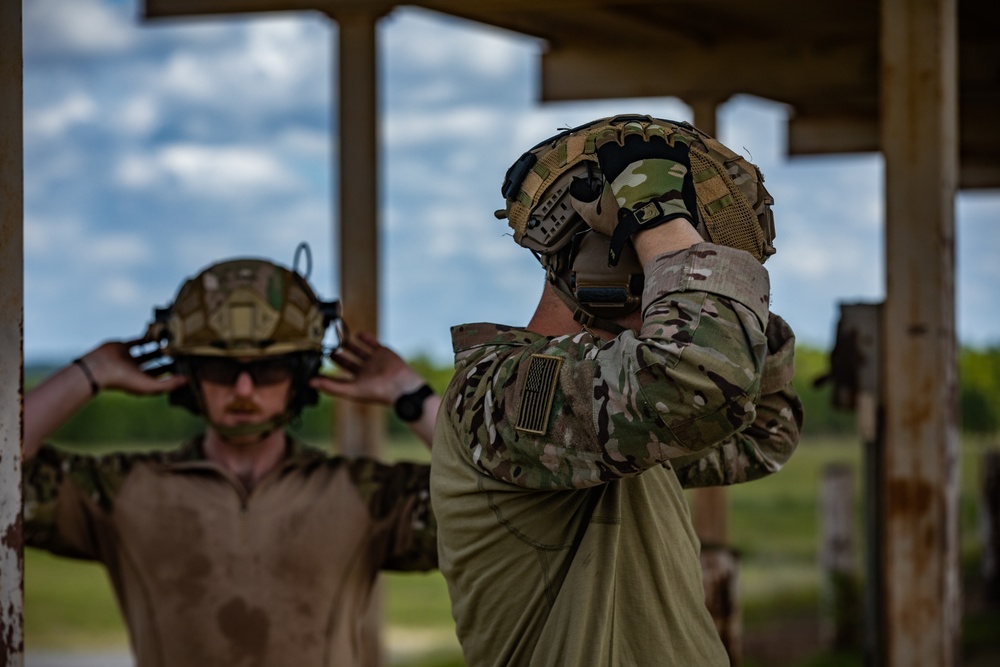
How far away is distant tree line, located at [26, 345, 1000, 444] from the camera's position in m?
16.6

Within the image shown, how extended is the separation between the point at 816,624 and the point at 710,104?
259 inches

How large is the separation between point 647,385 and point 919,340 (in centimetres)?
241

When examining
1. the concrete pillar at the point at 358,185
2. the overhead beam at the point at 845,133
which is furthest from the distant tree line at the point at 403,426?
the concrete pillar at the point at 358,185

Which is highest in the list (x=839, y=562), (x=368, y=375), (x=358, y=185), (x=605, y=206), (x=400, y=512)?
(x=358, y=185)

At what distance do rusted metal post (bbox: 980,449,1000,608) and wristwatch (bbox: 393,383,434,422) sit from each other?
7917mm

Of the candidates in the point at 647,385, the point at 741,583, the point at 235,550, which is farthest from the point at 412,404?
the point at 741,583

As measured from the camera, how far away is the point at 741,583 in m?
15.3

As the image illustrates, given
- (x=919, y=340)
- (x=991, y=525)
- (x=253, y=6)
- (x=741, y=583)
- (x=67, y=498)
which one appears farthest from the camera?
(x=741, y=583)

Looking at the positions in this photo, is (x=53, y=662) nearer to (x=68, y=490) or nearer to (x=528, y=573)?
(x=68, y=490)

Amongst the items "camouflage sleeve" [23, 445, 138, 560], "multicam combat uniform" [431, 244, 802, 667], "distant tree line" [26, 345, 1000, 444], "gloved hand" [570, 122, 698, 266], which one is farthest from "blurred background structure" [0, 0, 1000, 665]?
"distant tree line" [26, 345, 1000, 444]

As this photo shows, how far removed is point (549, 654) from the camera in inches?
87.9

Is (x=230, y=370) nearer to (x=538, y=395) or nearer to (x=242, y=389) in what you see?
(x=242, y=389)

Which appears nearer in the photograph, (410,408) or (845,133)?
(410,408)

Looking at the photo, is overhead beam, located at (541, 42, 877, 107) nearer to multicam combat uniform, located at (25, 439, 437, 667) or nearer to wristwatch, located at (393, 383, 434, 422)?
wristwatch, located at (393, 383, 434, 422)
